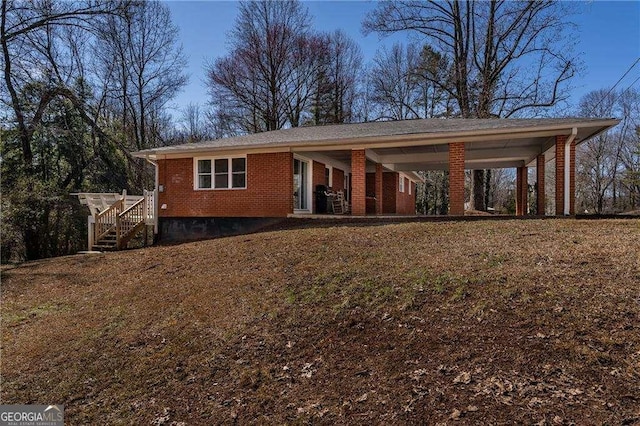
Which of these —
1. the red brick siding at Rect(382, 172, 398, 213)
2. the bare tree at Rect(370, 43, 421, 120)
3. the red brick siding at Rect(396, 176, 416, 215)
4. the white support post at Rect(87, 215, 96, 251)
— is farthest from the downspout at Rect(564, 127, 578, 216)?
the bare tree at Rect(370, 43, 421, 120)

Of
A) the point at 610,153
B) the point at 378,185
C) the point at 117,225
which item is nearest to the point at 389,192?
the point at 378,185

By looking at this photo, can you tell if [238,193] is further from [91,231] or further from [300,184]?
[91,231]

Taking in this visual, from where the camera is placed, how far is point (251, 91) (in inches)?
1095

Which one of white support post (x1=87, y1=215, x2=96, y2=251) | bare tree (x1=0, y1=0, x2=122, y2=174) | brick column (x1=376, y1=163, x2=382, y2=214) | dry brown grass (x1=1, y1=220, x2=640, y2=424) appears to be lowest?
dry brown grass (x1=1, y1=220, x2=640, y2=424)

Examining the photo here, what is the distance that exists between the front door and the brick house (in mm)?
36

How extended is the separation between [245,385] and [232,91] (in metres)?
26.5

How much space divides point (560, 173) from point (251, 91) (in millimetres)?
21699

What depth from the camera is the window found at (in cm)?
1352

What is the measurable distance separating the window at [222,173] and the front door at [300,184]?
69.4 inches

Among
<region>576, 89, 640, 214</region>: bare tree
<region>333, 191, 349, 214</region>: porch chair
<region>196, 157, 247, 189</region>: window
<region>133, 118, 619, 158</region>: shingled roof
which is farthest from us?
<region>576, 89, 640, 214</region>: bare tree

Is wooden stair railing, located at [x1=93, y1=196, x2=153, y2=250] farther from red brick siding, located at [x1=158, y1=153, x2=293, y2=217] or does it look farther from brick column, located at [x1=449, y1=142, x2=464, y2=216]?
brick column, located at [x1=449, y1=142, x2=464, y2=216]

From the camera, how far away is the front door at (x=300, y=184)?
13988 mm

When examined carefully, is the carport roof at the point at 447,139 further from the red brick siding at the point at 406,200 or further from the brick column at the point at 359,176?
the red brick siding at the point at 406,200

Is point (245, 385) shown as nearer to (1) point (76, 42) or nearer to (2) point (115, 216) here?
(2) point (115, 216)
